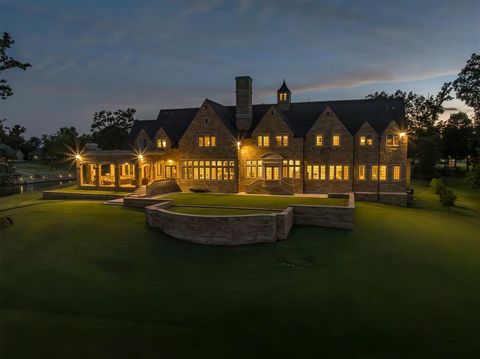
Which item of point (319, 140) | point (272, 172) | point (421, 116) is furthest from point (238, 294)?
point (421, 116)

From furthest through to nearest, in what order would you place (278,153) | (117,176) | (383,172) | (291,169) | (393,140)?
(117,176)
(278,153)
(291,169)
(383,172)
(393,140)

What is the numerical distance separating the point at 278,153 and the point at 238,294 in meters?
22.5

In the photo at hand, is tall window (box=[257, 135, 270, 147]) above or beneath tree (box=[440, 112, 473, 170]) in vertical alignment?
beneath

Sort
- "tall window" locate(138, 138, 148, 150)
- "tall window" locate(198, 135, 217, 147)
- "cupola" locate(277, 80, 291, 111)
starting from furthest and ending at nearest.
Answer: "tall window" locate(138, 138, 148, 150)
"cupola" locate(277, 80, 291, 111)
"tall window" locate(198, 135, 217, 147)

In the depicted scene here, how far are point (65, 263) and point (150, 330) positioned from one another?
26.1 feet

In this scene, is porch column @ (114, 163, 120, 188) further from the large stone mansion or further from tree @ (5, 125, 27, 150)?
tree @ (5, 125, 27, 150)

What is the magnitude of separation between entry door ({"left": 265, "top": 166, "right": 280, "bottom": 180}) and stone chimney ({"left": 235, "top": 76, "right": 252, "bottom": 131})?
5.46m

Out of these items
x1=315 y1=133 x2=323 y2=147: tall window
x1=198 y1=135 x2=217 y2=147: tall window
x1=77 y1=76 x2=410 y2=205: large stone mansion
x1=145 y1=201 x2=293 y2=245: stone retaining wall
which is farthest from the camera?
x1=198 y1=135 x2=217 y2=147: tall window

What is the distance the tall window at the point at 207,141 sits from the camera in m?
36.0

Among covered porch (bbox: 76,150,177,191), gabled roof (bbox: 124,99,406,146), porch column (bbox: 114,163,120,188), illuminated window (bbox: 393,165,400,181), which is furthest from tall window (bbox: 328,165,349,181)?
porch column (bbox: 114,163,120,188)

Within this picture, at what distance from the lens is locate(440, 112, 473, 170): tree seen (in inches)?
2721

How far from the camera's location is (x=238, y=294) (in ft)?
46.9

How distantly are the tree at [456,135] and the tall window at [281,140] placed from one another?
51.6 m

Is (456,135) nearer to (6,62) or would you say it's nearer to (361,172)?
(361,172)
